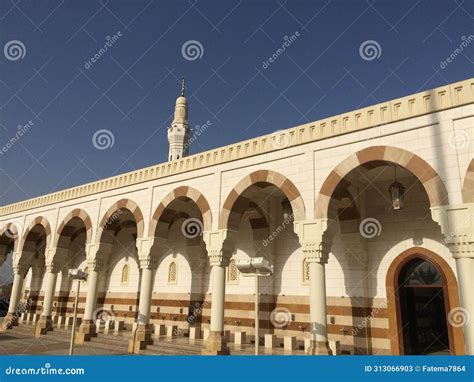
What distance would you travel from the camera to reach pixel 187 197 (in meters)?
13.7

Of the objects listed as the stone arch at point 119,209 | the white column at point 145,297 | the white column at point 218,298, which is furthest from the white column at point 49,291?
the white column at point 218,298

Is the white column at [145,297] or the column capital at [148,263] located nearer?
the white column at [145,297]

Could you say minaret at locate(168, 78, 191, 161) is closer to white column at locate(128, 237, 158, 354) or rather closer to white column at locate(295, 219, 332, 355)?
white column at locate(128, 237, 158, 354)

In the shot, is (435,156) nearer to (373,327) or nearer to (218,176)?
(373,327)

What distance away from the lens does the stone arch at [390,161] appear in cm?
857

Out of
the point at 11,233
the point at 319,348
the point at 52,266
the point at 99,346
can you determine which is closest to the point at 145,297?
the point at 99,346

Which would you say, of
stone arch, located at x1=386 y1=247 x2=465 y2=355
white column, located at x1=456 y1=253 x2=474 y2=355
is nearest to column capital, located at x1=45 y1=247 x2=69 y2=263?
stone arch, located at x1=386 y1=247 x2=465 y2=355

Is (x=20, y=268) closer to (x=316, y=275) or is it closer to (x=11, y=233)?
(x=11, y=233)

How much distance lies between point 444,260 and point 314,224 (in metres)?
3.99

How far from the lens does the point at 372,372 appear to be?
6.61 m

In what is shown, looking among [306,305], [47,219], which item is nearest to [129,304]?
[47,219]

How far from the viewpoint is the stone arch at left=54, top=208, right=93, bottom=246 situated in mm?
16586

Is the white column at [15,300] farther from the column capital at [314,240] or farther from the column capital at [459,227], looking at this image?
the column capital at [459,227]

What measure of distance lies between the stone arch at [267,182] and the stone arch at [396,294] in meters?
3.69
